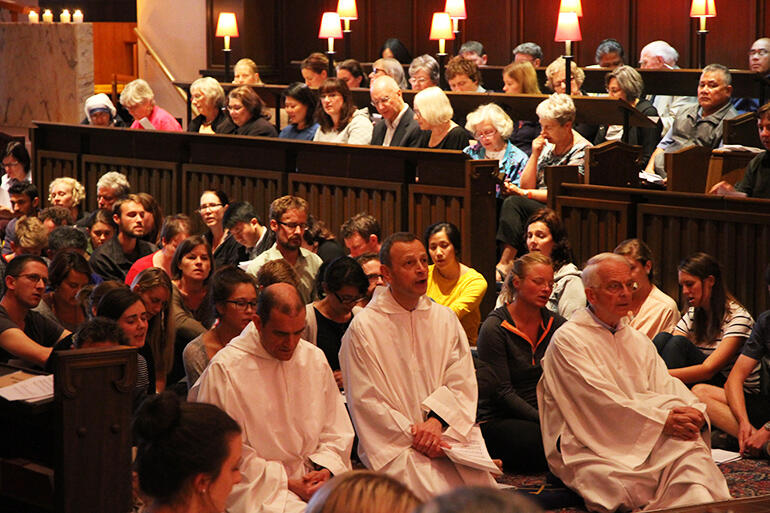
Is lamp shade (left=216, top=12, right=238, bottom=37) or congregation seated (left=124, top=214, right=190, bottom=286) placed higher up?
lamp shade (left=216, top=12, right=238, bottom=37)

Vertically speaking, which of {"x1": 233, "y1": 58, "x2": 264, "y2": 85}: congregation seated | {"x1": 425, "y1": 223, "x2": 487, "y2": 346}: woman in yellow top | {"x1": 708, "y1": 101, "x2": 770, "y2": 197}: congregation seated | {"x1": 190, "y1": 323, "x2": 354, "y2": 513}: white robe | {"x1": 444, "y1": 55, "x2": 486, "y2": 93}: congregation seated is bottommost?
{"x1": 190, "y1": 323, "x2": 354, "y2": 513}: white robe

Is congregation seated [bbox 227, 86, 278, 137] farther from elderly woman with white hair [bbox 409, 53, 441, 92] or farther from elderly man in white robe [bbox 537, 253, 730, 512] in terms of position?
elderly man in white robe [bbox 537, 253, 730, 512]

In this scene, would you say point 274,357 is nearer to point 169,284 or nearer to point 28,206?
point 169,284

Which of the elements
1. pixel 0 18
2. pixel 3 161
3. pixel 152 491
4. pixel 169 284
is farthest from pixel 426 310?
pixel 0 18

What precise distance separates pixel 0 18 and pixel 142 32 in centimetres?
185

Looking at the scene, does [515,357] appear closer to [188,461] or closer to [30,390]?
[30,390]

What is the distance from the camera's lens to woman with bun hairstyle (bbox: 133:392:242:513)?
9.62 ft

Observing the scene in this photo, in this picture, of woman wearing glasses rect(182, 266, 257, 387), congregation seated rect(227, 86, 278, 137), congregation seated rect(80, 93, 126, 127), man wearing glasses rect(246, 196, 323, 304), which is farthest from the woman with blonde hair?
congregation seated rect(80, 93, 126, 127)

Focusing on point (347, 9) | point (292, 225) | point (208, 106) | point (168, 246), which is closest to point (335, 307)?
point (292, 225)

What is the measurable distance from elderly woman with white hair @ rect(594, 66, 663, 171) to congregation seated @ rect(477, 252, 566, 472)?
3.78 metres

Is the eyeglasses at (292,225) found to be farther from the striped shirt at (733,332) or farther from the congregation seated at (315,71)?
the congregation seated at (315,71)

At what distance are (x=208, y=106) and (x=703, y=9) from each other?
5.25 m

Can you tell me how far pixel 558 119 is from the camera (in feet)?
25.1

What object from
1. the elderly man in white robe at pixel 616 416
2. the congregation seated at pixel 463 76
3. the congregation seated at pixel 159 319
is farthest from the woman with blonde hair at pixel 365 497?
the congregation seated at pixel 463 76
